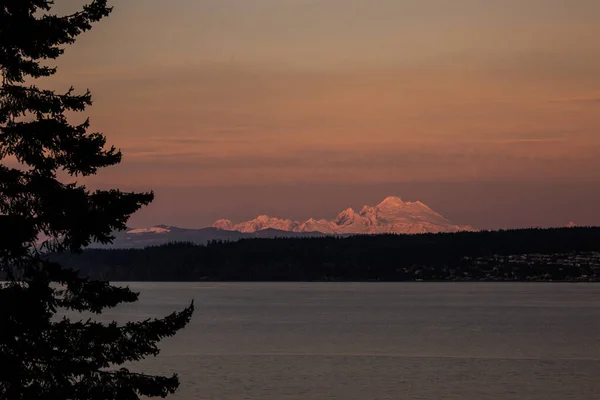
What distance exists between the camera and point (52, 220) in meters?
20.9

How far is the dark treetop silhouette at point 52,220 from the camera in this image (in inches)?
798

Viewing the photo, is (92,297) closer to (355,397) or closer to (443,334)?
→ (355,397)

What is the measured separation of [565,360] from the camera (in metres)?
78.8

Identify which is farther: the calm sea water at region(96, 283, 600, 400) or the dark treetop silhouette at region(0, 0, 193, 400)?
the calm sea water at region(96, 283, 600, 400)

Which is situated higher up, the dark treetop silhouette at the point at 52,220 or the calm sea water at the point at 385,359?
the dark treetop silhouette at the point at 52,220

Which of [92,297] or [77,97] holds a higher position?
[77,97]

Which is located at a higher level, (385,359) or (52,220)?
(52,220)

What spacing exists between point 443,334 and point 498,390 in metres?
51.2

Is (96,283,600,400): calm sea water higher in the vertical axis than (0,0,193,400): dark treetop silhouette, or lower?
lower

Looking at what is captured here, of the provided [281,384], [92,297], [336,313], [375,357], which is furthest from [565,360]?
[336,313]

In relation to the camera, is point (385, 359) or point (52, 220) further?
point (385, 359)

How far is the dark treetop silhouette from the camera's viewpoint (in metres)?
20.3

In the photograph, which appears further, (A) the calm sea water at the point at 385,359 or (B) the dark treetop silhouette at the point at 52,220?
(A) the calm sea water at the point at 385,359

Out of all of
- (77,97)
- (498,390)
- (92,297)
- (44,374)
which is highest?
(77,97)
